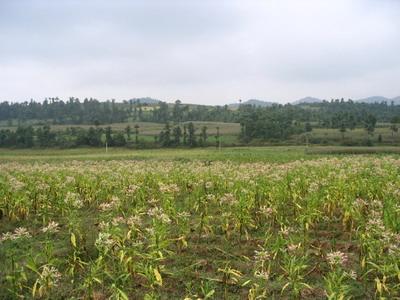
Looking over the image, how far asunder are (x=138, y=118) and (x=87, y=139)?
8425 centimetres

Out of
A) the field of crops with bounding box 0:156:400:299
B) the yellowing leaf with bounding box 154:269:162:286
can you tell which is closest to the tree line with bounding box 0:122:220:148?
the field of crops with bounding box 0:156:400:299

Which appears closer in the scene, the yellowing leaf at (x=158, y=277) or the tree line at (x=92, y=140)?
the yellowing leaf at (x=158, y=277)

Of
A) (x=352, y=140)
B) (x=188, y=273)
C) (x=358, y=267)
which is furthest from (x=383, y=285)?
(x=352, y=140)

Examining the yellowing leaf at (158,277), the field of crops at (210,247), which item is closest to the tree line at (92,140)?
the field of crops at (210,247)

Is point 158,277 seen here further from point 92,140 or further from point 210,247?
point 92,140

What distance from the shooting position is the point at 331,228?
1078 cm

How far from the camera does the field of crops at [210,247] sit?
7.23m

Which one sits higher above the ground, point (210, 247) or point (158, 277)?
point (158, 277)

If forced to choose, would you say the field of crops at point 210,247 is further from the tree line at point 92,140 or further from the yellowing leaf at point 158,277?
the tree line at point 92,140

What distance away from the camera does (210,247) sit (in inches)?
372

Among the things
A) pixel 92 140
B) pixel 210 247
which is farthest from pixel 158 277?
pixel 92 140

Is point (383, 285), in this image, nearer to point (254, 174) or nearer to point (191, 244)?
point (191, 244)

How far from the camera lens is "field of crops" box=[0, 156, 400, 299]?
7227mm

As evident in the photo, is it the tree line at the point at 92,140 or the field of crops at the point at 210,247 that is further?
the tree line at the point at 92,140
